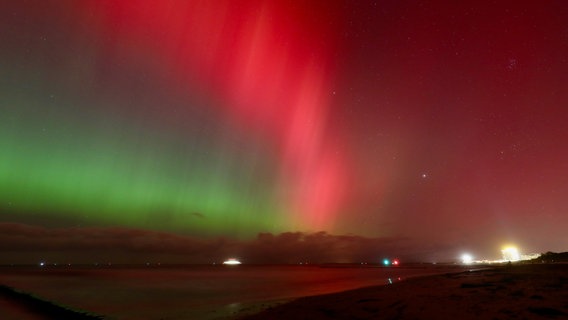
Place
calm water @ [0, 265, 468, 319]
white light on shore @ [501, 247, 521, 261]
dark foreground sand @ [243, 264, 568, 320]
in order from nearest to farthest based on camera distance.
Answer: dark foreground sand @ [243, 264, 568, 320], calm water @ [0, 265, 468, 319], white light on shore @ [501, 247, 521, 261]

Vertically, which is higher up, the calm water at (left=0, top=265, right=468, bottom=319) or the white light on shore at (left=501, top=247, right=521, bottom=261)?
the white light on shore at (left=501, top=247, right=521, bottom=261)

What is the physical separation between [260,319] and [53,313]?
683 inches

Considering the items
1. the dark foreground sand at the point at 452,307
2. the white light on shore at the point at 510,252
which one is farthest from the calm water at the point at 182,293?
the white light on shore at the point at 510,252

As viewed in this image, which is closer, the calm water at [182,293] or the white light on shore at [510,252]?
the calm water at [182,293]

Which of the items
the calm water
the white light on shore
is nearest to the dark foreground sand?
the calm water

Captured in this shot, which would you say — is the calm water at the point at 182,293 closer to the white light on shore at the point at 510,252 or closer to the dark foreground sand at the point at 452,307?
the dark foreground sand at the point at 452,307

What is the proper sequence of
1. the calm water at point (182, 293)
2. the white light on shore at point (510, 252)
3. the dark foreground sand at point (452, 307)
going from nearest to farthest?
the dark foreground sand at point (452, 307) → the calm water at point (182, 293) → the white light on shore at point (510, 252)

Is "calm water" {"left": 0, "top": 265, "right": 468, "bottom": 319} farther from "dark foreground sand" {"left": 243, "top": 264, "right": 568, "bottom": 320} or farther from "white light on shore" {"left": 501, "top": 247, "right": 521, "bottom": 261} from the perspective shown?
"white light on shore" {"left": 501, "top": 247, "right": 521, "bottom": 261}

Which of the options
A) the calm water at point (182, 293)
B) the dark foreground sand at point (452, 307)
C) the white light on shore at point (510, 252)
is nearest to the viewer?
the dark foreground sand at point (452, 307)

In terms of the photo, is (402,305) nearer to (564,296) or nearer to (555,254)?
(564,296)

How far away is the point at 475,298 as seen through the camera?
21.1 m

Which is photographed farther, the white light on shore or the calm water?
the white light on shore

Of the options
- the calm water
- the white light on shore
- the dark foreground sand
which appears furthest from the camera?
the white light on shore

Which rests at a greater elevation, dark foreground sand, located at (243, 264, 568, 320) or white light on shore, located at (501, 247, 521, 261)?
white light on shore, located at (501, 247, 521, 261)
